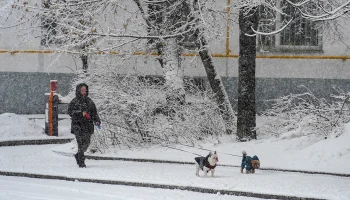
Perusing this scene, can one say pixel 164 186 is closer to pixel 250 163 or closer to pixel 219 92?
pixel 250 163

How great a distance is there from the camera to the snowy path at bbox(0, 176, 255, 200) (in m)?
10.8

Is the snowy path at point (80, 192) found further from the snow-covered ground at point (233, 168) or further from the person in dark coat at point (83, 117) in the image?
the person in dark coat at point (83, 117)

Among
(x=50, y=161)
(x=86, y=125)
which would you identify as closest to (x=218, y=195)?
(x=86, y=125)

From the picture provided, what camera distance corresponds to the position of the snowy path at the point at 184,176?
11.4m

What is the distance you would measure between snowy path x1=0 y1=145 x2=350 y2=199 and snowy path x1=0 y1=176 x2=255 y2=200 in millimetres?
496

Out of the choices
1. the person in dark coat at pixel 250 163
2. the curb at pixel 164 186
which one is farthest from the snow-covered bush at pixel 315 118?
the curb at pixel 164 186

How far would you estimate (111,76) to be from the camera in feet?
58.1

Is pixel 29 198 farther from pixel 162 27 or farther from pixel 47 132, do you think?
pixel 47 132

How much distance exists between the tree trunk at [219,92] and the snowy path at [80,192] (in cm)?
683

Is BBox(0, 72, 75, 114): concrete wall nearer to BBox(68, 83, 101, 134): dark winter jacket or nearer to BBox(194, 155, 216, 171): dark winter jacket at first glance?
BBox(68, 83, 101, 134): dark winter jacket

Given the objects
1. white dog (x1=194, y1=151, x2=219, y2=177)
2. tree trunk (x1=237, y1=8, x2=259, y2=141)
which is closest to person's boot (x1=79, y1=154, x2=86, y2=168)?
white dog (x1=194, y1=151, x2=219, y2=177)

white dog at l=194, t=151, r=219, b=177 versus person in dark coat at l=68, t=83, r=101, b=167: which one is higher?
person in dark coat at l=68, t=83, r=101, b=167

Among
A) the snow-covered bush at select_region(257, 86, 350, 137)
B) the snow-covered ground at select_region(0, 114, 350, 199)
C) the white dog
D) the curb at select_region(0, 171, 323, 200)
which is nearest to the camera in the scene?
the curb at select_region(0, 171, 323, 200)

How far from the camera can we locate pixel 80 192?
11344mm
